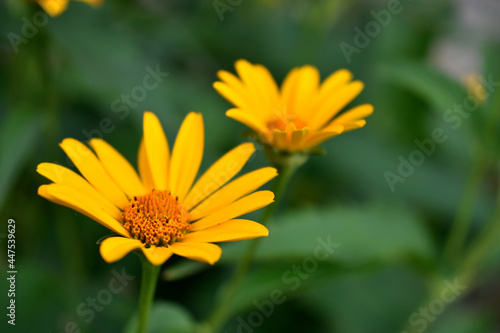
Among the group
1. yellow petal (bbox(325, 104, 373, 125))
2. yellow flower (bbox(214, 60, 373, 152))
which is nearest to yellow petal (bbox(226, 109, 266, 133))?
yellow flower (bbox(214, 60, 373, 152))

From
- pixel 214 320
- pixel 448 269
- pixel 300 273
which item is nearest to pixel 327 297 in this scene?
pixel 448 269

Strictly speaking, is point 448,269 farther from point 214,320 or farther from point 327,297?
point 214,320

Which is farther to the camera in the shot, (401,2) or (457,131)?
(401,2)

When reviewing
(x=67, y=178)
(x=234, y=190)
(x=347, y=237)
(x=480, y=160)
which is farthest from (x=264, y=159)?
(x=67, y=178)

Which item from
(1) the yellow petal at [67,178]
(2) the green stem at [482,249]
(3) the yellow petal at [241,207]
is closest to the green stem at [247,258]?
(3) the yellow petal at [241,207]

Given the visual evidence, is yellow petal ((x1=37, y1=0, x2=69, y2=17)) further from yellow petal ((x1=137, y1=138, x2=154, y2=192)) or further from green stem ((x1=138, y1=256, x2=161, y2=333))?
green stem ((x1=138, y1=256, x2=161, y2=333))

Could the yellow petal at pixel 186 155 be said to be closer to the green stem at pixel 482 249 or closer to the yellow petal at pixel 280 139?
the yellow petal at pixel 280 139
